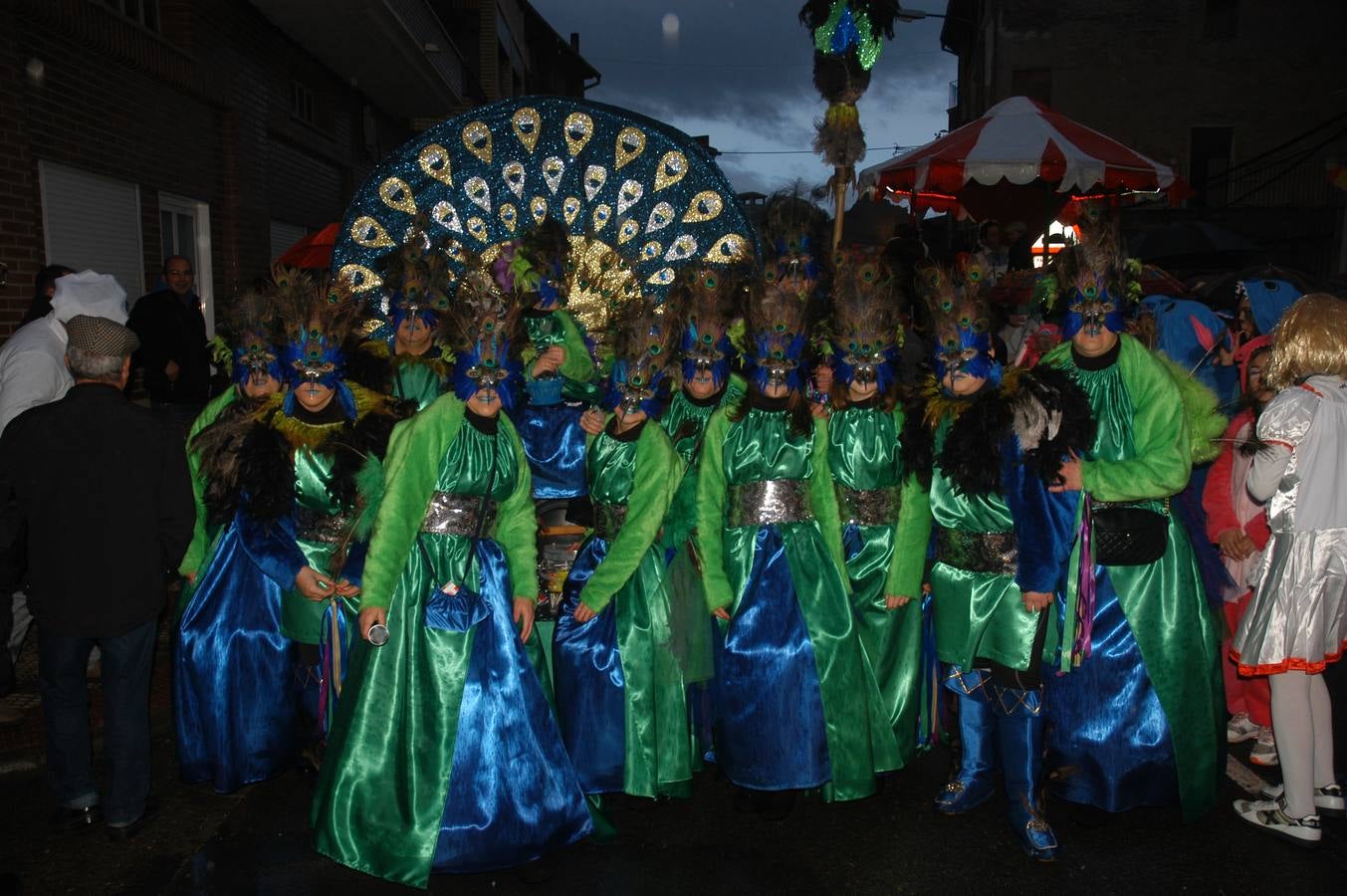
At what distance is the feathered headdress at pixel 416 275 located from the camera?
5.02m

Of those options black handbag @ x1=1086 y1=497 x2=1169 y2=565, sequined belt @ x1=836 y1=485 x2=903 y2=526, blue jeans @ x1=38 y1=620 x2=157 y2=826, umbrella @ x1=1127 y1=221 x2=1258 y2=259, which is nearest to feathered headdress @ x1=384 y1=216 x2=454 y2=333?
blue jeans @ x1=38 y1=620 x2=157 y2=826

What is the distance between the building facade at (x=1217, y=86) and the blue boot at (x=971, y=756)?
77.2 ft

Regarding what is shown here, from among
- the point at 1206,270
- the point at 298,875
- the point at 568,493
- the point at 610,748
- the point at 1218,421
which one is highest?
the point at 1206,270

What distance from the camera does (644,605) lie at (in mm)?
4105

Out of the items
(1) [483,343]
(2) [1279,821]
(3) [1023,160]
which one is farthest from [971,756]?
(3) [1023,160]

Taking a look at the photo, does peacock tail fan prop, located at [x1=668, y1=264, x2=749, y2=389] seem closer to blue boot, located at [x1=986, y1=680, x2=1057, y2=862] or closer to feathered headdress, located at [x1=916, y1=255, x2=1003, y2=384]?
feathered headdress, located at [x1=916, y1=255, x2=1003, y2=384]

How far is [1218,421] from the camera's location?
4117mm

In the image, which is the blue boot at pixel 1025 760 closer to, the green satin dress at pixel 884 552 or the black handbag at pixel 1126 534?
the green satin dress at pixel 884 552

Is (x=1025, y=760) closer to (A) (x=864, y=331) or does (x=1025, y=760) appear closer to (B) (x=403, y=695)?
(A) (x=864, y=331)

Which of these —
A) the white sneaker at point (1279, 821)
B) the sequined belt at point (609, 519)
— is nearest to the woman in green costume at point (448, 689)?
the sequined belt at point (609, 519)

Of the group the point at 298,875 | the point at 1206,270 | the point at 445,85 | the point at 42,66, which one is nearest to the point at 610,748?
the point at 298,875

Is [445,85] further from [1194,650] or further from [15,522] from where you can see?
[1194,650]

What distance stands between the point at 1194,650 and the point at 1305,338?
1.22 metres

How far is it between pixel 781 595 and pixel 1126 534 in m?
1.30
